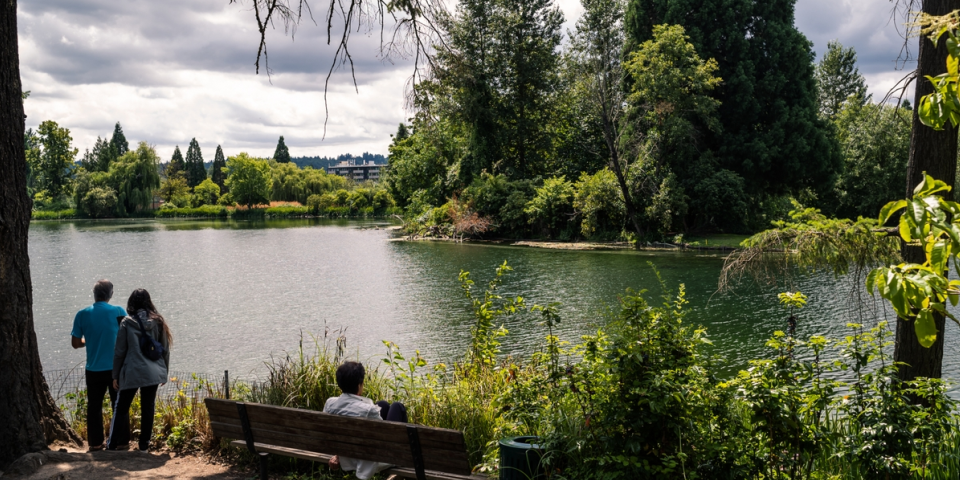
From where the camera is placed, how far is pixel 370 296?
19484mm

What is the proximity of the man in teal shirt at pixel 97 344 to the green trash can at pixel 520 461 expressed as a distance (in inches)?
147

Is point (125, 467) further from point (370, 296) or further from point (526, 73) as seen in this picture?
point (526, 73)

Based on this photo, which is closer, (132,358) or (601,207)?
(132,358)

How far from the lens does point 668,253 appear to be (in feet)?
92.8

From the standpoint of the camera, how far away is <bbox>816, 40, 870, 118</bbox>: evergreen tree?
52688 millimetres

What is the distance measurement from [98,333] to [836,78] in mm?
59506

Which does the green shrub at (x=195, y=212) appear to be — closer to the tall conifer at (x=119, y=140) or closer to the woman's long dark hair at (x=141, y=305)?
the tall conifer at (x=119, y=140)

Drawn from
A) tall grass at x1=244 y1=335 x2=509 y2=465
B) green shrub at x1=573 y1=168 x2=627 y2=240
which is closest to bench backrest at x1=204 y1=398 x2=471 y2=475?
tall grass at x1=244 y1=335 x2=509 y2=465

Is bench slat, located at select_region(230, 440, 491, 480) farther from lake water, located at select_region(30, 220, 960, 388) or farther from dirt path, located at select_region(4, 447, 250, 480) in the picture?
lake water, located at select_region(30, 220, 960, 388)

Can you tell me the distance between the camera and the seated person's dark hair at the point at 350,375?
4523 millimetres

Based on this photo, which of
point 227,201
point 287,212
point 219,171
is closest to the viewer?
point 287,212

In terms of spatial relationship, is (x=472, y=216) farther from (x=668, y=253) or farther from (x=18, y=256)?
(x=18, y=256)

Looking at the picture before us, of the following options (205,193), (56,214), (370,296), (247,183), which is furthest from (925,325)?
(205,193)

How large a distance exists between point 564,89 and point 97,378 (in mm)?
38608
